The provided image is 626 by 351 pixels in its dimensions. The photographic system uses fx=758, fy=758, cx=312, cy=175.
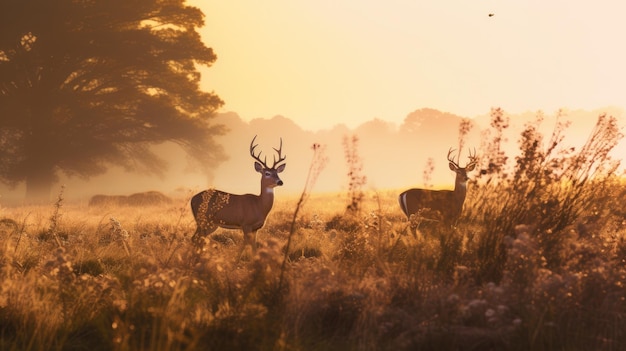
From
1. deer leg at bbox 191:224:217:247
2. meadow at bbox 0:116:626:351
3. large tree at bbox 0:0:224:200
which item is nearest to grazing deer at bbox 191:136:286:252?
deer leg at bbox 191:224:217:247

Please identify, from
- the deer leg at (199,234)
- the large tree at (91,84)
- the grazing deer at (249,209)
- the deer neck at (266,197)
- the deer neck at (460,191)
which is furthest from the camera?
the large tree at (91,84)

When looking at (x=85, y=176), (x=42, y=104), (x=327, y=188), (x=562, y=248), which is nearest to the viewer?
(x=562, y=248)

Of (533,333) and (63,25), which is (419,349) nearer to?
(533,333)

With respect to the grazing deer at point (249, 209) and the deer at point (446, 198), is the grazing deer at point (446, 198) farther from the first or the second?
the grazing deer at point (249, 209)

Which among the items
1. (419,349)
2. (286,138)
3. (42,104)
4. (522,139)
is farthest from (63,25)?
(286,138)

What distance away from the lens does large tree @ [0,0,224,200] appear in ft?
103

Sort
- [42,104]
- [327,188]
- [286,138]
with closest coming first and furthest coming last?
[42,104]
[327,188]
[286,138]

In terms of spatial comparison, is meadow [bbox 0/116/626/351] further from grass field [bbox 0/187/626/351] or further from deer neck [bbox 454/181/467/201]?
deer neck [bbox 454/181/467/201]

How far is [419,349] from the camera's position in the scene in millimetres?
5207

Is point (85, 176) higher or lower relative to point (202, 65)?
lower

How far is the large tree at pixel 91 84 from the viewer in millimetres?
31250

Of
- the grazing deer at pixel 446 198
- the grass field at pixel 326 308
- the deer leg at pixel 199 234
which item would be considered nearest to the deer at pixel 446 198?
the grazing deer at pixel 446 198

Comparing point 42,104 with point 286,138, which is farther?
point 286,138

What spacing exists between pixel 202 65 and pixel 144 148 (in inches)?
220
